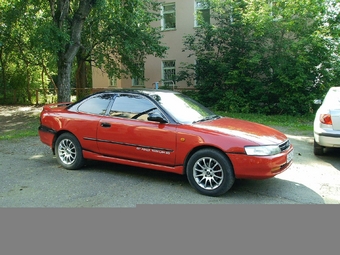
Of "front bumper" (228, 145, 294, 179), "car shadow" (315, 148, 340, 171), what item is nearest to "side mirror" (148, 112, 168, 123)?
"front bumper" (228, 145, 294, 179)

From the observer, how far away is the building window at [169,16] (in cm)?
2231

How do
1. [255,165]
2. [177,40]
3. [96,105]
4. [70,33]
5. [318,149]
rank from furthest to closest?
[177,40] → [70,33] → [318,149] → [96,105] → [255,165]

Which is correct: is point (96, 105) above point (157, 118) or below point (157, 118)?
above

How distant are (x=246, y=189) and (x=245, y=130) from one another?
93 centimetres

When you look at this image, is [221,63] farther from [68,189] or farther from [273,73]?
[68,189]

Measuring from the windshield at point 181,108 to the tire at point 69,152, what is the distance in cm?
176

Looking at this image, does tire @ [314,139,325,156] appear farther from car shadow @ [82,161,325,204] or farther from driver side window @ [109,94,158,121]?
driver side window @ [109,94,158,121]

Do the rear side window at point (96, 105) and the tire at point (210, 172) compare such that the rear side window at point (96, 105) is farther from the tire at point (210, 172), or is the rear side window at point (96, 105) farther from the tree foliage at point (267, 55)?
the tree foliage at point (267, 55)

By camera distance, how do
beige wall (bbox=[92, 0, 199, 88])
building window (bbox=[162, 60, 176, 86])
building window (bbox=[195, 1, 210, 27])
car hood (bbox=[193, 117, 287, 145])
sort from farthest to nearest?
building window (bbox=[162, 60, 176, 86])
beige wall (bbox=[92, 0, 199, 88])
building window (bbox=[195, 1, 210, 27])
car hood (bbox=[193, 117, 287, 145])

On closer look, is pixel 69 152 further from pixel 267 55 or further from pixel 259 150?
pixel 267 55

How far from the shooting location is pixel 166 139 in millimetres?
5539

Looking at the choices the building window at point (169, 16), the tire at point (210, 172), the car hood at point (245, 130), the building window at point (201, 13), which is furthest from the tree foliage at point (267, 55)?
the tire at point (210, 172)

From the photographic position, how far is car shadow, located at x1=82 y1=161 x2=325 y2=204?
505 centimetres

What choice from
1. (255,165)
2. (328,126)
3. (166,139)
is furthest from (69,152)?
(328,126)
